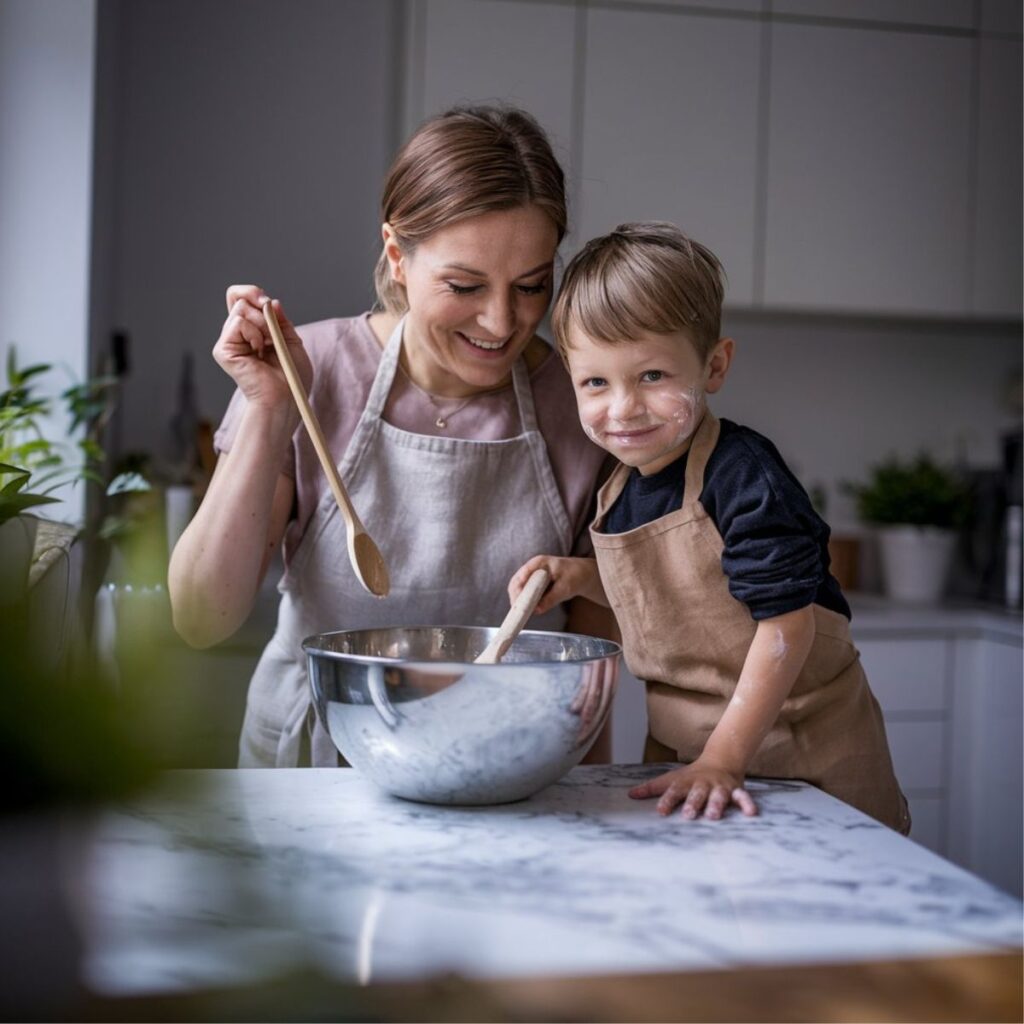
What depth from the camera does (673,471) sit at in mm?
1165

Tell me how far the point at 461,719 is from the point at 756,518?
383mm

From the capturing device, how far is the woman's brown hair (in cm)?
119

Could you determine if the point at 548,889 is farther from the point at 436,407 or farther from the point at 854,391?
the point at 854,391

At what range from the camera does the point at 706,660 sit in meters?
1.11

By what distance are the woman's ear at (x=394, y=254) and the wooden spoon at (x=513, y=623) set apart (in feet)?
1.37

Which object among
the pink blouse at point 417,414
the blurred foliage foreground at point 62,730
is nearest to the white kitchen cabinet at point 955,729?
the pink blouse at point 417,414

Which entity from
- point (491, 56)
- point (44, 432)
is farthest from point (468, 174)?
point (491, 56)

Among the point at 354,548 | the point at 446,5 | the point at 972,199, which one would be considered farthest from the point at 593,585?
the point at 972,199

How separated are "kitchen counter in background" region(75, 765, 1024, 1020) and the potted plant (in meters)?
2.27

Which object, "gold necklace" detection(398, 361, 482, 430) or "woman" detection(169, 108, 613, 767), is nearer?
"woman" detection(169, 108, 613, 767)

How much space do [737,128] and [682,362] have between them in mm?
1924

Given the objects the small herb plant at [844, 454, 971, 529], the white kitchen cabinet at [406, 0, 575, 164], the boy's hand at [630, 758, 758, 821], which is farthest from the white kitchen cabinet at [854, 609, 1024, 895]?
the boy's hand at [630, 758, 758, 821]

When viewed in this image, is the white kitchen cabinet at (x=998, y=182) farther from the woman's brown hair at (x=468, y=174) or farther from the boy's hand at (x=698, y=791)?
the boy's hand at (x=698, y=791)

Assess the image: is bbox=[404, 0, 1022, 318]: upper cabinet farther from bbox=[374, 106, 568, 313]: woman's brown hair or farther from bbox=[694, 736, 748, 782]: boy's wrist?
bbox=[694, 736, 748, 782]: boy's wrist
